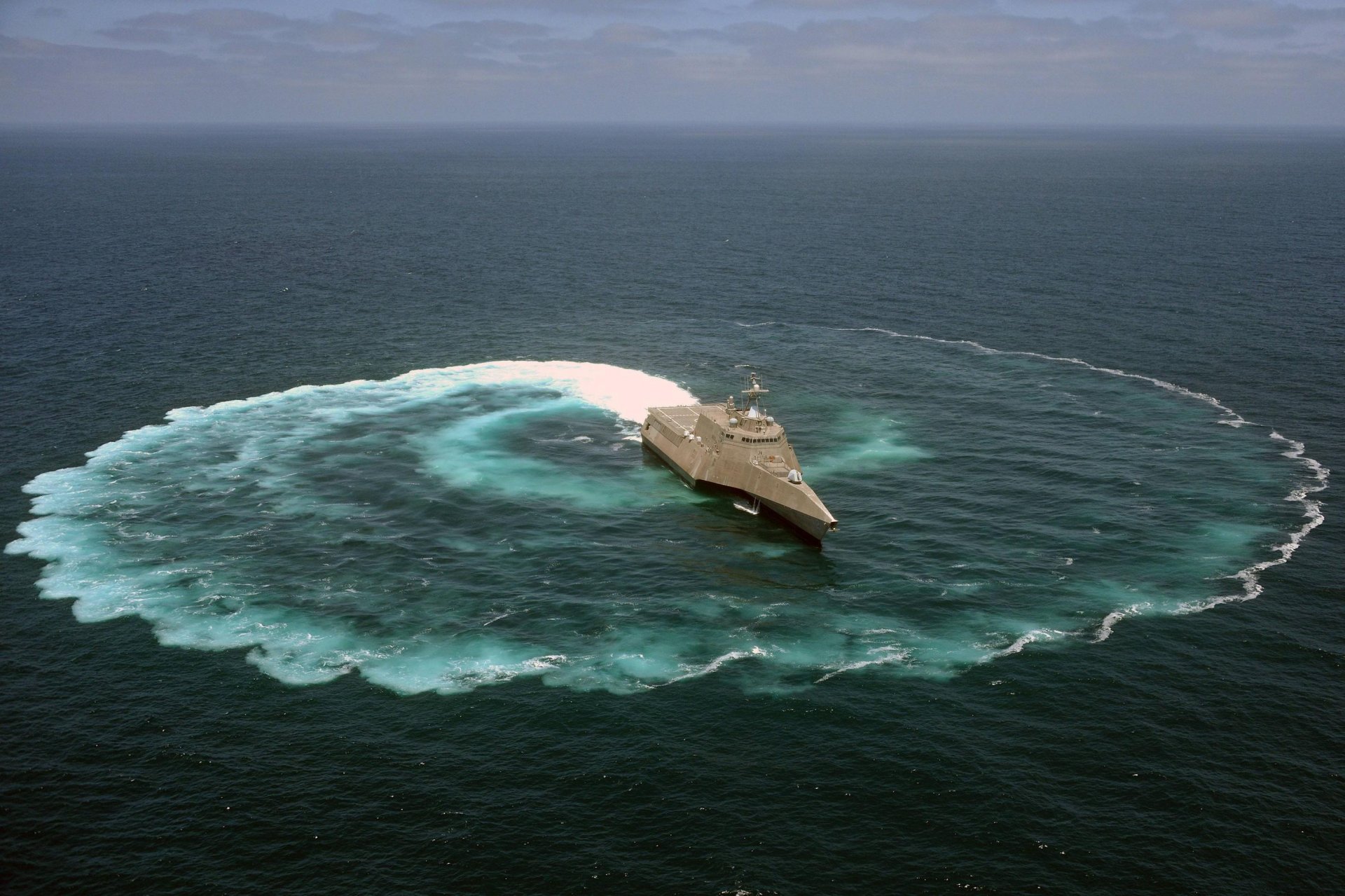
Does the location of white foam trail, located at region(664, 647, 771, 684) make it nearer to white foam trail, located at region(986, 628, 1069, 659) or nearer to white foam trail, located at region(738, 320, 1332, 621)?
white foam trail, located at region(986, 628, 1069, 659)

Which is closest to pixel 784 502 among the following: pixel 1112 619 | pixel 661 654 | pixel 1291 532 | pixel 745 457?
pixel 745 457

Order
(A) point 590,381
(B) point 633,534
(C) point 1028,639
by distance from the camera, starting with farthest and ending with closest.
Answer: (A) point 590,381 < (B) point 633,534 < (C) point 1028,639

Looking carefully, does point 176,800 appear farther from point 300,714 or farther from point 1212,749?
point 1212,749

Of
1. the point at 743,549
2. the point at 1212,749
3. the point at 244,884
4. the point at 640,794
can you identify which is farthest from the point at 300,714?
the point at 1212,749

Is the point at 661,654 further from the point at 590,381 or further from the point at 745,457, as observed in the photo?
the point at 590,381

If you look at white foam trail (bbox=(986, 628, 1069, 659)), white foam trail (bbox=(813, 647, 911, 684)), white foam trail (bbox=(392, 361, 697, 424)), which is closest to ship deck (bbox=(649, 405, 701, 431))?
white foam trail (bbox=(392, 361, 697, 424))

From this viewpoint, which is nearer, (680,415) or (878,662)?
(878,662)
